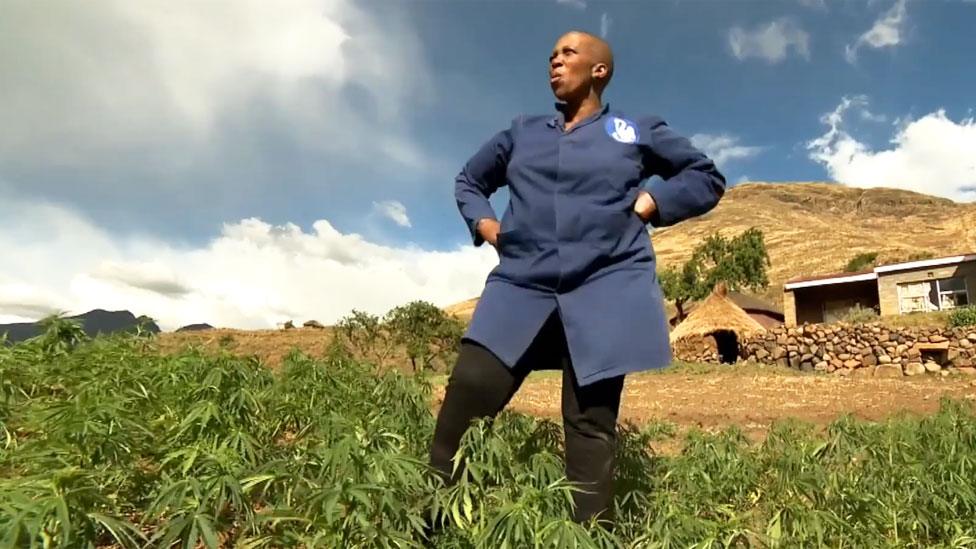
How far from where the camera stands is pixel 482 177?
2359 millimetres

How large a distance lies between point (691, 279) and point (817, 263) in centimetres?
2970

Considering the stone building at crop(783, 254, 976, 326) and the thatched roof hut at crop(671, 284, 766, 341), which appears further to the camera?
the stone building at crop(783, 254, 976, 326)

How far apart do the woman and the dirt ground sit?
4868mm

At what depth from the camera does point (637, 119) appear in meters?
2.22

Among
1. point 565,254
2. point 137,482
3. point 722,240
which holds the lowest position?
point 137,482

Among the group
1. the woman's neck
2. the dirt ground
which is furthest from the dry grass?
the woman's neck

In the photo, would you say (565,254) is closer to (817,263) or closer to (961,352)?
(961,352)

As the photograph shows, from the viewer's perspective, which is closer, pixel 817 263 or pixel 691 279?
pixel 691 279

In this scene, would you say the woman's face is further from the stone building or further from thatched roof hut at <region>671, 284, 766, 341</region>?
the stone building

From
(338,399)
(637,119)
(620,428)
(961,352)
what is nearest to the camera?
(637,119)

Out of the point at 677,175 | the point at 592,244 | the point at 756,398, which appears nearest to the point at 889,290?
the point at 756,398

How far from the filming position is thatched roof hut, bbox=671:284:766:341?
22.5 m

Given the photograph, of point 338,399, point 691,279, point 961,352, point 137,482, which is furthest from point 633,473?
point 691,279

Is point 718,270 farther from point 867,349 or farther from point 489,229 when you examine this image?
point 489,229
